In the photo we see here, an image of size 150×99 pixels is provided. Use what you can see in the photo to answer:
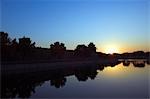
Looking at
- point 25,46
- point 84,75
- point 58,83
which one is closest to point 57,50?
point 25,46

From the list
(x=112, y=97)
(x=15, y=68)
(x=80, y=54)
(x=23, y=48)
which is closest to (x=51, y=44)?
(x=80, y=54)

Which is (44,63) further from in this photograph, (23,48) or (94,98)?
(94,98)

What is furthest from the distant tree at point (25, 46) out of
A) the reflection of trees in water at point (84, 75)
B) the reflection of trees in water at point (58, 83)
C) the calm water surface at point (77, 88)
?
the reflection of trees in water at point (58, 83)

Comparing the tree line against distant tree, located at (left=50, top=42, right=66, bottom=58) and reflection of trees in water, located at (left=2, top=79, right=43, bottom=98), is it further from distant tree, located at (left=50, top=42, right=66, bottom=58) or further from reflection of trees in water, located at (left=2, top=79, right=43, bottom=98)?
reflection of trees in water, located at (left=2, top=79, right=43, bottom=98)

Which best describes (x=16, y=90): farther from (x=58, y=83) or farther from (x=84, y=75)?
(x=84, y=75)

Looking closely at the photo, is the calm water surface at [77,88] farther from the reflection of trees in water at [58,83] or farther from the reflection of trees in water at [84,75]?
the reflection of trees in water at [84,75]

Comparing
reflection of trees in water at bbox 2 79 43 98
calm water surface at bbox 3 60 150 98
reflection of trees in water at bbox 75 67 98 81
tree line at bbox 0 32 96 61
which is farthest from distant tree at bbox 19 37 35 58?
reflection of trees in water at bbox 2 79 43 98

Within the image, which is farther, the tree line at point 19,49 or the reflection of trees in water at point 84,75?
the tree line at point 19,49

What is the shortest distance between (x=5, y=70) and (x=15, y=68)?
Result: 11.7 feet

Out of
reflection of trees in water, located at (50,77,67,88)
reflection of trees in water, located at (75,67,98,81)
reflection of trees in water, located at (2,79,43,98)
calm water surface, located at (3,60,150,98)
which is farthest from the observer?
reflection of trees in water, located at (75,67,98,81)

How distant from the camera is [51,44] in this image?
105500 millimetres

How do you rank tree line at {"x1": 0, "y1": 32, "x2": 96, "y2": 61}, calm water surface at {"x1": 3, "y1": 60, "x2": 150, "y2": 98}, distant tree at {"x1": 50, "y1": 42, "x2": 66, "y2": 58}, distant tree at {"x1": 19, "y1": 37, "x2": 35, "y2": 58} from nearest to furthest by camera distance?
calm water surface at {"x1": 3, "y1": 60, "x2": 150, "y2": 98}, tree line at {"x1": 0, "y1": 32, "x2": 96, "y2": 61}, distant tree at {"x1": 19, "y1": 37, "x2": 35, "y2": 58}, distant tree at {"x1": 50, "y1": 42, "x2": 66, "y2": 58}

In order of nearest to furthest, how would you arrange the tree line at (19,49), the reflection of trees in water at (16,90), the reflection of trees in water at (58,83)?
the reflection of trees in water at (16,90) < the reflection of trees in water at (58,83) < the tree line at (19,49)

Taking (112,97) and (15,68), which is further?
(15,68)
